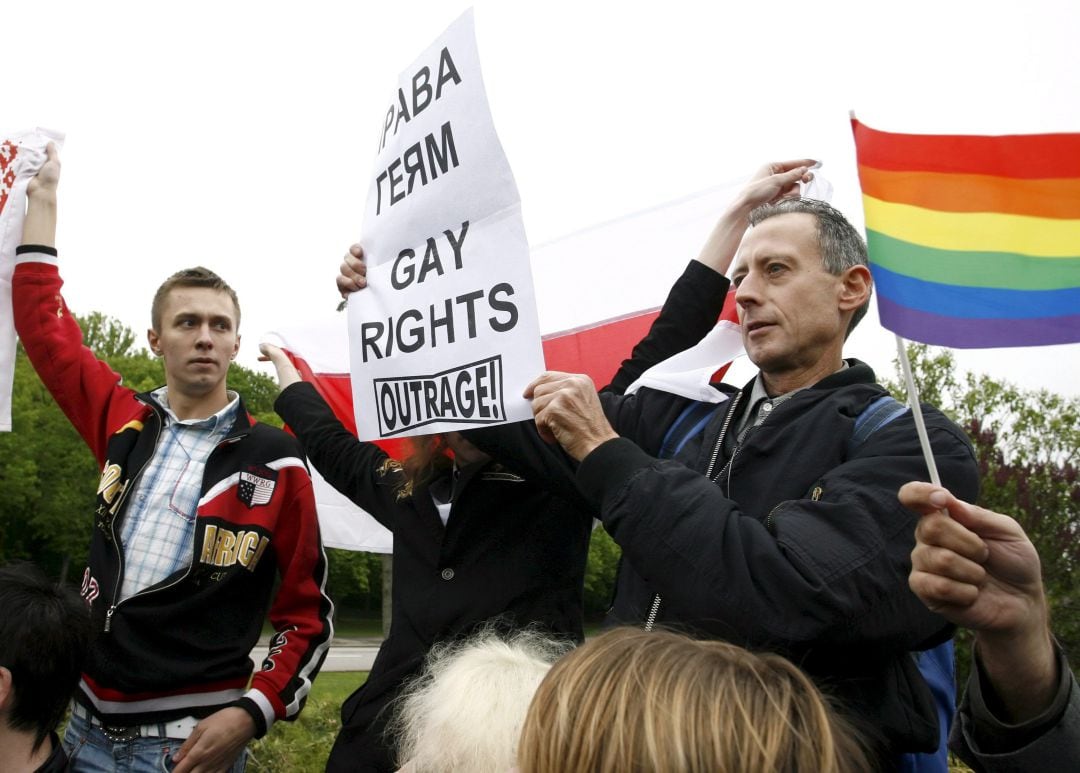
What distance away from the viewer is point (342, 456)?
3.84m

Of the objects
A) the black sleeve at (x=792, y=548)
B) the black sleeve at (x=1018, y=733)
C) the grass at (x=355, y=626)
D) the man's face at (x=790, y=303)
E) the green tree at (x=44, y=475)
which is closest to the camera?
the black sleeve at (x=1018, y=733)

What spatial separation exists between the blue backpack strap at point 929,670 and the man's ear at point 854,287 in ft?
1.18

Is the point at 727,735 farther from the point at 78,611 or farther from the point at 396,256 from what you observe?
the point at 78,611

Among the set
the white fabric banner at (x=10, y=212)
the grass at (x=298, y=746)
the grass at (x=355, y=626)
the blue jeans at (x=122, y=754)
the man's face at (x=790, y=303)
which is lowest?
the grass at (x=355, y=626)

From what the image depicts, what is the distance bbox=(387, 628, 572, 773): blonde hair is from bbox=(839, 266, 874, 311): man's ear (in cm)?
131

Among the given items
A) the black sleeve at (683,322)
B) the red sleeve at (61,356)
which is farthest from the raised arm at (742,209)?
the red sleeve at (61,356)

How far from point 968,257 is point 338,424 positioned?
8.31ft

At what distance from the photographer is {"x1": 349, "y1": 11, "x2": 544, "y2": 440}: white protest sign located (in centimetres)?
271

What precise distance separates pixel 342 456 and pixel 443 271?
1.21 m

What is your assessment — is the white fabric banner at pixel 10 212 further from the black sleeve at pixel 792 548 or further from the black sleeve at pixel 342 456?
the black sleeve at pixel 792 548

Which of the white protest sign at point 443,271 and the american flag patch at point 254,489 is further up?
the white protest sign at point 443,271

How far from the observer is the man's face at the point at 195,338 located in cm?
390

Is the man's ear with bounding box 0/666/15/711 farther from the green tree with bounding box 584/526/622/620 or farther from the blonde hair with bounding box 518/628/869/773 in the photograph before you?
the green tree with bounding box 584/526/622/620

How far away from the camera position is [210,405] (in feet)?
13.0
